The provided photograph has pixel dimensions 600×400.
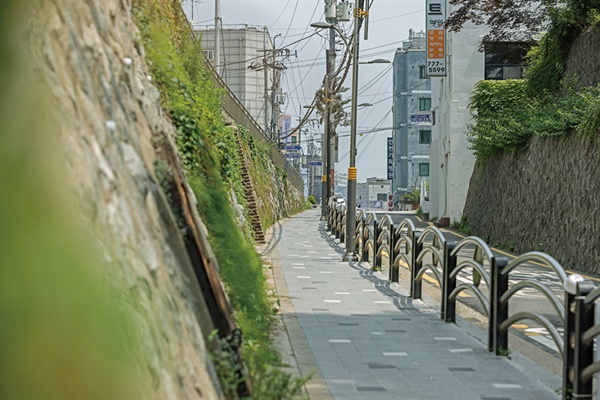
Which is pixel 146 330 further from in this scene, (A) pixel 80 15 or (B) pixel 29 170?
(A) pixel 80 15

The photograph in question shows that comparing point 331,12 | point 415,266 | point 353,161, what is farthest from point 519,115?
point 415,266

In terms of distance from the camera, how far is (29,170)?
10.6ft

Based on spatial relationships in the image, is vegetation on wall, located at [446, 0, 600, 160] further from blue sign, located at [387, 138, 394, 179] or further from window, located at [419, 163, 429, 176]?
blue sign, located at [387, 138, 394, 179]

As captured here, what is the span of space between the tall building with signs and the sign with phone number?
44499 millimetres

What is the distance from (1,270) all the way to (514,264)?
6.02 meters

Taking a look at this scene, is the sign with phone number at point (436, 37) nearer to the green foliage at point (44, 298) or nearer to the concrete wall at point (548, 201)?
the concrete wall at point (548, 201)

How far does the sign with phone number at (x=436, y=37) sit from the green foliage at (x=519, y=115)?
3.15 m

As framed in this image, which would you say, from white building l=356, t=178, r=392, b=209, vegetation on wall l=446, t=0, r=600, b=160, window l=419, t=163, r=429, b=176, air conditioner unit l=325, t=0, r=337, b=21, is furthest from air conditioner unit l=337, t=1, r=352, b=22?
white building l=356, t=178, r=392, b=209

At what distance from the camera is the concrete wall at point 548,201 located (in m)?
20.2

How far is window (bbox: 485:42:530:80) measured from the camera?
38344 mm

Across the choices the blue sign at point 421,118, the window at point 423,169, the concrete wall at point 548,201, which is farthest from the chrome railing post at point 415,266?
the blue sign at point 421,118

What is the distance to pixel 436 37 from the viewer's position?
39250mm

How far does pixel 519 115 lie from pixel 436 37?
402 inches

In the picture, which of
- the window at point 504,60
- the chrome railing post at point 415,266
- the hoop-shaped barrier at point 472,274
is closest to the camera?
the hoop-shaped barrier at point 472,274
